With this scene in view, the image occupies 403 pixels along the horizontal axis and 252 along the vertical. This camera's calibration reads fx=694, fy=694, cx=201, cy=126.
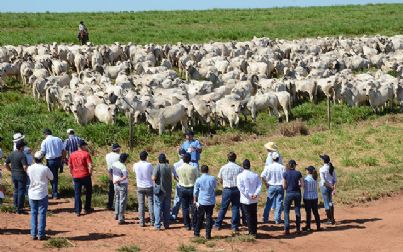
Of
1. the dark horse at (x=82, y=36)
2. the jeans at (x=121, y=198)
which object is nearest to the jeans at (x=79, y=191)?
the jeans at (x=121, y=198)

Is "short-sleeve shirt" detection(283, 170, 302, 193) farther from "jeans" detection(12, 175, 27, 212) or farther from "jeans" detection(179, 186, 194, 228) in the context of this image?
"jeans" detection(12, 175, 27, 212)

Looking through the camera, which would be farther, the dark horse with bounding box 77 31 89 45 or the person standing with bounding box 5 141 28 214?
the dark horse with bounding box 77 31 89 45

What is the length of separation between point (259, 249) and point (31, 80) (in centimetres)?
2106

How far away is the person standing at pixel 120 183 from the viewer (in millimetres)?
16953

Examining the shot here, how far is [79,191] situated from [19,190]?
1.53 meters

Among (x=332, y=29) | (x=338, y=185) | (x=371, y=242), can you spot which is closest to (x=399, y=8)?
(x=332, y=29)

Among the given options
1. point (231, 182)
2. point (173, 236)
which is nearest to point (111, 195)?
point (173, 236)

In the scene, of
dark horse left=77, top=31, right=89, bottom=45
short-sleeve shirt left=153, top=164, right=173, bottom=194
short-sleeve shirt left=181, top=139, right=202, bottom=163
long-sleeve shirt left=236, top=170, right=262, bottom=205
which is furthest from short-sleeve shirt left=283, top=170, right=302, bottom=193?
dark horse left=77, top=31, right=89, bottom=45

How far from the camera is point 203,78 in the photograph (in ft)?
119

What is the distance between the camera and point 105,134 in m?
26.2

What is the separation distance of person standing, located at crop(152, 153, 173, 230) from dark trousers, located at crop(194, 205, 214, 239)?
107 cm

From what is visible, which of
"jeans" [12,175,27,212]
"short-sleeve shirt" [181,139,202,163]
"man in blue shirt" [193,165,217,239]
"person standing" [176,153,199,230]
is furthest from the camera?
"short-sleeve shirt" [181,139,202,163]

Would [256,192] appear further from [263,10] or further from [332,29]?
[263,10]

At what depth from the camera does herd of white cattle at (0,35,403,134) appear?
92.0 feet
